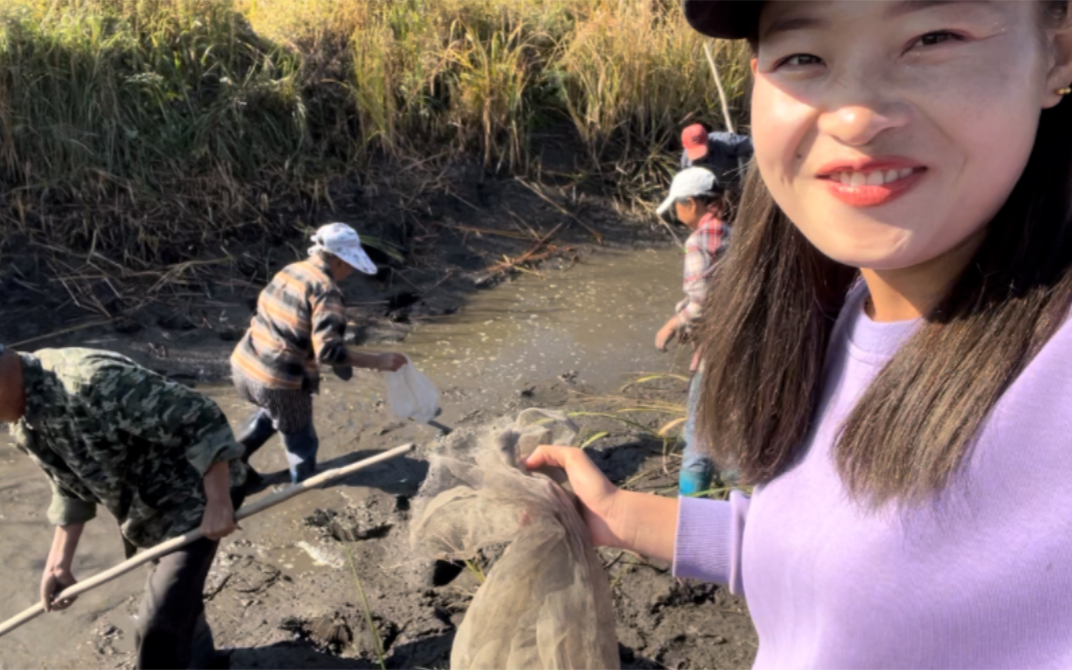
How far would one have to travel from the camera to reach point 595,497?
1.51 metres

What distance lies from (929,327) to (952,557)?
0.83 ft

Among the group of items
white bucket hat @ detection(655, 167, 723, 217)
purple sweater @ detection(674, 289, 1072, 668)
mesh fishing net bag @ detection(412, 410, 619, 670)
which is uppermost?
purple sweater @ detection(674, 289, 1072, 668)

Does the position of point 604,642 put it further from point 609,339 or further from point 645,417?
point 609,339

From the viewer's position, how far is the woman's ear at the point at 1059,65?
0.93 metres

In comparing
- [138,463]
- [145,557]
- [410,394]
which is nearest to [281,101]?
[410,394]

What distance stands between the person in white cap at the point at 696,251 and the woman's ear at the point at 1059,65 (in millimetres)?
2845

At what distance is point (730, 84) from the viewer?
8289 millimetres

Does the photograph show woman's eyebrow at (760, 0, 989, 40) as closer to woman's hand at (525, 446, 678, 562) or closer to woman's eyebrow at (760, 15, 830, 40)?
woman's eyebrow at (760, 15, 830, 40)

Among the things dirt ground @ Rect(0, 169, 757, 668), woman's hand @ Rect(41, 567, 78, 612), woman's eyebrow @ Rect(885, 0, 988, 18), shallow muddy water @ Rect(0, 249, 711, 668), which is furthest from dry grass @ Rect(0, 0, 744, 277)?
woman's eyebrow @ Rect(885, 0, 988, 18)

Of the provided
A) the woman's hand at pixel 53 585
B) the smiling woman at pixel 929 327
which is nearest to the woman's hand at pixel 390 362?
the woman's hand at pixel 53 585

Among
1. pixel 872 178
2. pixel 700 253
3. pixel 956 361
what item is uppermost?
pixel 872 178

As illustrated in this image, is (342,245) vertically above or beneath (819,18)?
beneath

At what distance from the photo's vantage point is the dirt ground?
12.0 feet

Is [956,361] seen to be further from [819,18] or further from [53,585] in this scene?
[53,585]
